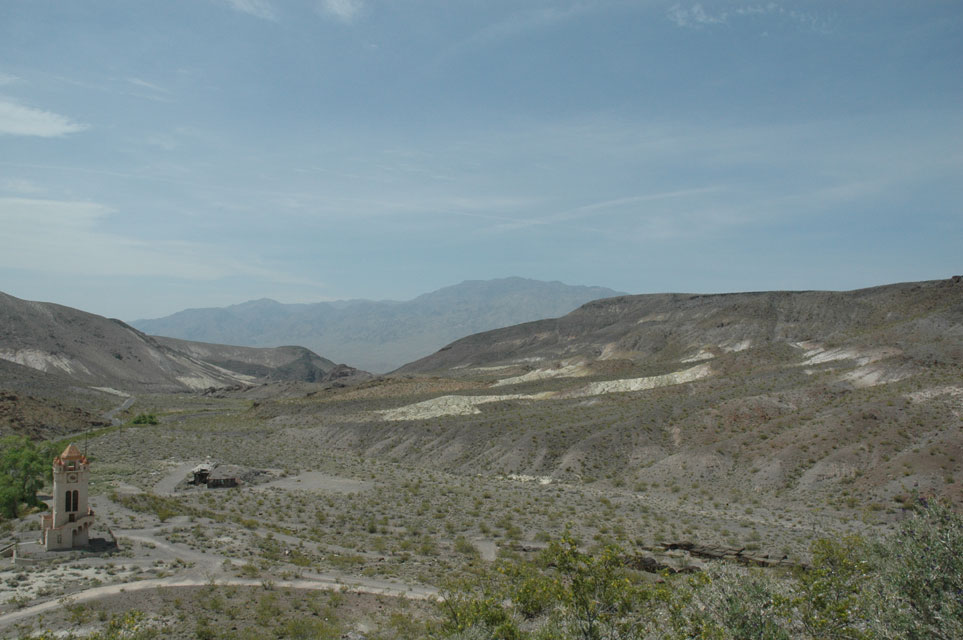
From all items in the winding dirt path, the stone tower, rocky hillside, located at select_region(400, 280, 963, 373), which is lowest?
the winding dirt path

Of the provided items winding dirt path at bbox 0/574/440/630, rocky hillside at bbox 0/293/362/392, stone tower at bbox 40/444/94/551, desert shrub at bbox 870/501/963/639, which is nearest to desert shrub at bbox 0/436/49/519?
stone tower at bbox 40/444/94/551

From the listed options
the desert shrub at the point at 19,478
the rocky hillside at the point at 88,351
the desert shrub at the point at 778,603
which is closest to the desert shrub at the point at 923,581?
the desert shrub at the point at 778,603

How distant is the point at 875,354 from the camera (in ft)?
170

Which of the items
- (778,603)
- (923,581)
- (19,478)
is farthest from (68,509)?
(923,581)

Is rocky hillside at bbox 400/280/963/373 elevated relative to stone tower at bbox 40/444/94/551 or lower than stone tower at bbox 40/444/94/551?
elevated

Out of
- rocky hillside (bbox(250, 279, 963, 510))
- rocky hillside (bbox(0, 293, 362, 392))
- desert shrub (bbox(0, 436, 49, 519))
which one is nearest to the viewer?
desert shrub (bbox(0, 436, 49, 519))

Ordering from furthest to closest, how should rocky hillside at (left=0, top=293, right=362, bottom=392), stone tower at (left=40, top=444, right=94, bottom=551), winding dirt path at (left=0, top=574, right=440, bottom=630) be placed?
rocky hillside at (left=0, top=293, right=362, bottom=392)
stone tower at (left=40, top=444, right=94, bottom=551)
winding dirt path at (left=0, top=574, right=440, bottom=630)

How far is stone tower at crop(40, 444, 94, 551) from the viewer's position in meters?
21.7

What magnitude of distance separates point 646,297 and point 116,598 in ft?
464

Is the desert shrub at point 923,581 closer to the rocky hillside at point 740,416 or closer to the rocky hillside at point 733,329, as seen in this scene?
the rocky hillside at point 740,416

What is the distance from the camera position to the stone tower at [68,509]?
21.7 meters

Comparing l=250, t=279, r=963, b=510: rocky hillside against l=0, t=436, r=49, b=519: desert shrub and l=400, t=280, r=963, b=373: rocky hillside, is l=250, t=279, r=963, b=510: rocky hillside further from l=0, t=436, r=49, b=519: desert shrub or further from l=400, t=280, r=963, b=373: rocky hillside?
l=0, t=436, r=49, b=519: desert shrub

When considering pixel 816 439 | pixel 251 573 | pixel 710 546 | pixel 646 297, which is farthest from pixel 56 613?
pixel 646 297

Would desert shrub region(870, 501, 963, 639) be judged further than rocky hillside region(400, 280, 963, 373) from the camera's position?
No
